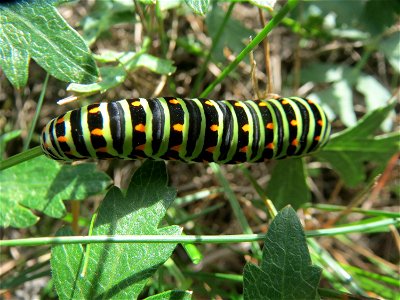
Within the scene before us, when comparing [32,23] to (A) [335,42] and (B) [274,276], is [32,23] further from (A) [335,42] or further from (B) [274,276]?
(A) [335,42]

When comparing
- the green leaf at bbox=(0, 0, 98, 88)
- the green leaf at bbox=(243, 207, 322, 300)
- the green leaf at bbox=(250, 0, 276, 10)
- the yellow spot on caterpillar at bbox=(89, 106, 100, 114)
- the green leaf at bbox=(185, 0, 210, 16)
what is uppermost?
the green leaf at bbox=(250, 0, 276, 10)

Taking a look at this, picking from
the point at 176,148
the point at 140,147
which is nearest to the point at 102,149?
the point at 140,147

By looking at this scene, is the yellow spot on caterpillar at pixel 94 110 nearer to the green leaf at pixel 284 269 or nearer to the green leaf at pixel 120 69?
the green leaf at pixel 120 69

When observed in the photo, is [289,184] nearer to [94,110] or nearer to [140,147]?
[140,147]

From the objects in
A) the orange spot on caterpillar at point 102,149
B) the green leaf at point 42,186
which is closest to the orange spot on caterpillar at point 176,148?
the orange spot on caterpillar at point 102,149

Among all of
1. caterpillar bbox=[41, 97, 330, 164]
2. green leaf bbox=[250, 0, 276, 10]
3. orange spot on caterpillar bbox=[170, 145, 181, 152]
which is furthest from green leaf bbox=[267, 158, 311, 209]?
green leaf bbox=[250, 0, 276, 10]

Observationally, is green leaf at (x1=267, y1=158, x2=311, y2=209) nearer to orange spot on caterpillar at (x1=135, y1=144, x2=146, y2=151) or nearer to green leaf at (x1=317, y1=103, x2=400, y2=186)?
green leaf at (x1=317, y1=103, x2=400, y2=186)

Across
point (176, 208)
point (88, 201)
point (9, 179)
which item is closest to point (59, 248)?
point (9, 179)
